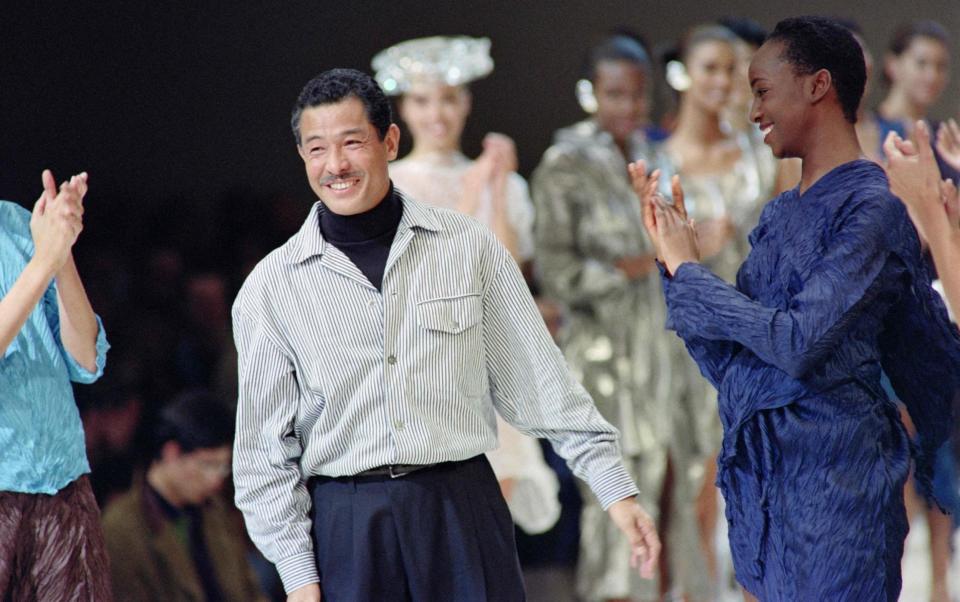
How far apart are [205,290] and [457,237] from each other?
2.54 meters

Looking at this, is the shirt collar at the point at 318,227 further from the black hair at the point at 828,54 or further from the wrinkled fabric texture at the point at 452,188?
the wrinkled fabric texture at the point at 452,188

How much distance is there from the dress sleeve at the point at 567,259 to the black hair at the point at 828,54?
251 cm

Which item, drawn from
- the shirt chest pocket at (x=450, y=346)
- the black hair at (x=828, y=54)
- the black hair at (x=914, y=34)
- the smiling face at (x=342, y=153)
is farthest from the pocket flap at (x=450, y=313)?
the black hair at (x=914, y=34)

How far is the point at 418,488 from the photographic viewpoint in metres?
2.67

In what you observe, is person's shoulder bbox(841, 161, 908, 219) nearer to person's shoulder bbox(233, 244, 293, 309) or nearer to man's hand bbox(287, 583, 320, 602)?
person's shoulder bbox(233, 244, 293, 309)

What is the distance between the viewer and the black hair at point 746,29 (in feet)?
18.2

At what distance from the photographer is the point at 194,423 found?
5.07 m

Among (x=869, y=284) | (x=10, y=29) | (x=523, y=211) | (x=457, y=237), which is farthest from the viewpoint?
(x=523, y=211)

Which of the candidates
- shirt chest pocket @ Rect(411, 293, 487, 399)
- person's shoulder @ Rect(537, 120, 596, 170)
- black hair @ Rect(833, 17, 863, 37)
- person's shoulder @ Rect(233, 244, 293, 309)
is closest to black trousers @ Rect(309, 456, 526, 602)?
shirt chest pocket @ Rect(411, 293, 487, 399)

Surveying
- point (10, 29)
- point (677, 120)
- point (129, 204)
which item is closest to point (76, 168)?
point (129, 204)

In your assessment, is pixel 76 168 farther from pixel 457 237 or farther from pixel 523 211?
pixel 457 237

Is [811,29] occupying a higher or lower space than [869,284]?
higher

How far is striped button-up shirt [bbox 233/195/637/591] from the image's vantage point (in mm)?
2652

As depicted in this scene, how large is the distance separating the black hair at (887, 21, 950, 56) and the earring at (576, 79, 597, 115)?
4.25 feet
